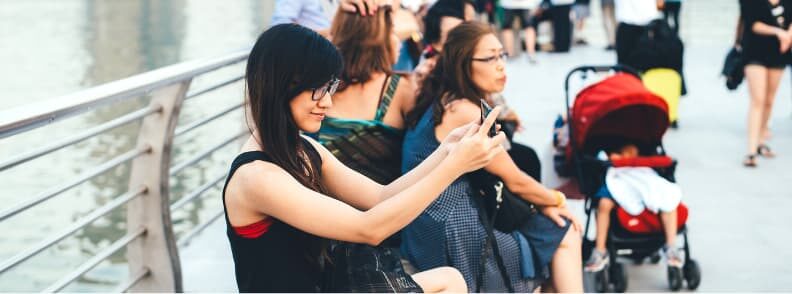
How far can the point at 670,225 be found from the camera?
5125 mm

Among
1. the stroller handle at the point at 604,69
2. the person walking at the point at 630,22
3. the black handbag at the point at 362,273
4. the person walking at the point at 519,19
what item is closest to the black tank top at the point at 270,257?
the black handbag at the point at 362,273

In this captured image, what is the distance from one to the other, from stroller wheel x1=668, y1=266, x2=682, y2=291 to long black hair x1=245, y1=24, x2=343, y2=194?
2.81m

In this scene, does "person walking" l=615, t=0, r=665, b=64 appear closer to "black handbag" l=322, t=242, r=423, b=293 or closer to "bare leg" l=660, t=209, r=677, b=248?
"bare leg" l=660, t=209, r=677, b=248

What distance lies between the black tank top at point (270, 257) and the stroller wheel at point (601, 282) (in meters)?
2.63

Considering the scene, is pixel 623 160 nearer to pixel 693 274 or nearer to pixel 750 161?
pixel 693 274

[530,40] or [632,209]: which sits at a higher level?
[632,209]

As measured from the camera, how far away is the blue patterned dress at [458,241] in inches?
163

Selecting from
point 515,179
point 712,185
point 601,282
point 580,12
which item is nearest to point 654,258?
point 601,282

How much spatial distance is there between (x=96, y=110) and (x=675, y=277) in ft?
31.4

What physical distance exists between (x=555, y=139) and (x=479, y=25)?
3.14 metres

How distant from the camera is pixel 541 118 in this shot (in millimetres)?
10219

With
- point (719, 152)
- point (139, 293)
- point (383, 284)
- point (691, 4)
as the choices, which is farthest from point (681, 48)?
point (691, 4)

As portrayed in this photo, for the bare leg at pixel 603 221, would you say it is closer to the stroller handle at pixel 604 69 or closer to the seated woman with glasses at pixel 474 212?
the seated woman with glasses at pixel 474 212

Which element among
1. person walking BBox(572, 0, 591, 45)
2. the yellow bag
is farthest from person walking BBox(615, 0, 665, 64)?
person walking BBox(572, 0, 591, 45)
